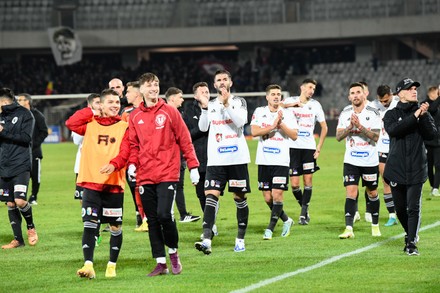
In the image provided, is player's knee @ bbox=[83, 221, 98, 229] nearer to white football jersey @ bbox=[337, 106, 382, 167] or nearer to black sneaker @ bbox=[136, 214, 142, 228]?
white football jersey @ bbox=[337, 106, 382, 167]

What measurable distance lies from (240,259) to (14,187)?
12.0ft

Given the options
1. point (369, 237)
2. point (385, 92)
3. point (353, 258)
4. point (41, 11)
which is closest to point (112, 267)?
point (353, 258)

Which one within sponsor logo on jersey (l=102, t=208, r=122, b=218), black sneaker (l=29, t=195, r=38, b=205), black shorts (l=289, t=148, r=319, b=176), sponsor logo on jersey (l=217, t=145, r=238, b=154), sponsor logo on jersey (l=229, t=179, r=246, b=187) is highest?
sponsor logo on jersey (l=217, t=145, r=238, b=154)

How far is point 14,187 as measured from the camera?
1373 centimetres

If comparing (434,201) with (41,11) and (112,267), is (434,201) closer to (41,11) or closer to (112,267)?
(112,267)

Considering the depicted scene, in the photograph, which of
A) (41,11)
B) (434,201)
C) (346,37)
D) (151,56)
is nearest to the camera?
(434,201)

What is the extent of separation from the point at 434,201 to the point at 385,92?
4.03 meters

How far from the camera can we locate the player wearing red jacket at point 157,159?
10656mm

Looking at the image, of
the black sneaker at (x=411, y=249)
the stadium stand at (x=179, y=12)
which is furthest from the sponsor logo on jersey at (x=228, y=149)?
the stadium stand at (x=179, y=12)

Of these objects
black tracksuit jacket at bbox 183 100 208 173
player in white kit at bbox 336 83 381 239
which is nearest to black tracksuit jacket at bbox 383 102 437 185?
player in white kit at bbox 336 83 381 239

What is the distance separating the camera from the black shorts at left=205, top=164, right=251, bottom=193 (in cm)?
1280

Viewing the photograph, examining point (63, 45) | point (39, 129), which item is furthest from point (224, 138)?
point (63, 45)

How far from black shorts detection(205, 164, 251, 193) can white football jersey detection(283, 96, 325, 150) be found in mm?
3439

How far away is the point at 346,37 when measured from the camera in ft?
182
